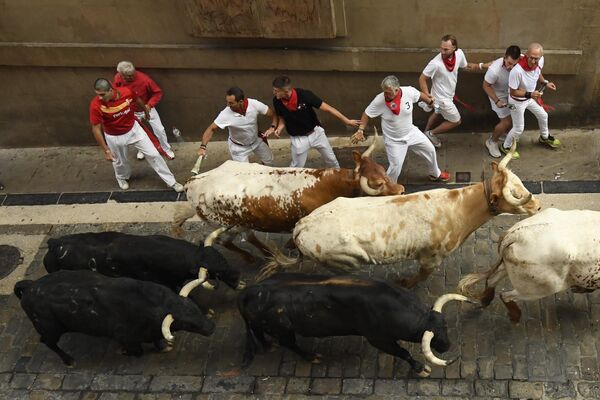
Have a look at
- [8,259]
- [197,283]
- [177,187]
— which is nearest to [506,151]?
[177,187]

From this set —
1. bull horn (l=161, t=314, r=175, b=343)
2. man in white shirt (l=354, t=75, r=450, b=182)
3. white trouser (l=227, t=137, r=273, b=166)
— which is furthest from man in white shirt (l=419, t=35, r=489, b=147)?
bull horn (l=161, t=314, r=175, b=343)

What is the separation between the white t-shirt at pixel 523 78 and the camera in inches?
337

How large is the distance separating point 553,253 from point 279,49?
5194 millimetres

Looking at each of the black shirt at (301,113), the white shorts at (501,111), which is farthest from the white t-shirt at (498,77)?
the black shirt at (301,113)

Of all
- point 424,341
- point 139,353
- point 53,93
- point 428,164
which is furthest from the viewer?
point 53,93

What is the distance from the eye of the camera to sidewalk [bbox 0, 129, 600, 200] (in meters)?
9.12

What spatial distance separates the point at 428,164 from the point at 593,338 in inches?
134

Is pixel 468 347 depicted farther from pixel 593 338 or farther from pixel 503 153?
pixel 503 153

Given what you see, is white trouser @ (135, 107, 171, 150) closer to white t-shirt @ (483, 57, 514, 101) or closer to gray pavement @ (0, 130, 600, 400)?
gray pavement @ (0, 130, 600, 400)

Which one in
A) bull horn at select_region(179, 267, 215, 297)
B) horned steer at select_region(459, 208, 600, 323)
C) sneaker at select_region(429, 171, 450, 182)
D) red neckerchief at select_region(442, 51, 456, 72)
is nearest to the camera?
horned steer at select_region(459, 208, 600, 323)

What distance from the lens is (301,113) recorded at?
860cm

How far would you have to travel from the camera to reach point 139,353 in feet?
24.2

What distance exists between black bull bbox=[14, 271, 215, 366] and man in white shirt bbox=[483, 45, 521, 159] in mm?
5209

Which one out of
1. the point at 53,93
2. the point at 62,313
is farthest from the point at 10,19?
the point at 62,313
